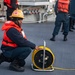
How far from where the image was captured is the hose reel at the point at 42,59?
446cm

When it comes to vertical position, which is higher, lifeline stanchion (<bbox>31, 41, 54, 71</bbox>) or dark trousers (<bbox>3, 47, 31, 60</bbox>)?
dark trousers (<bbox>3, 47, 31, 60</bbox>)

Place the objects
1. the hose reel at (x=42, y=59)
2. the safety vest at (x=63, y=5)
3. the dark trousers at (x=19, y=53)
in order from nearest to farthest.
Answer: the dark trousers at (x=19, y=53), the hose reel at (x=42, y=59), the safety vest at (x=63, y=5)

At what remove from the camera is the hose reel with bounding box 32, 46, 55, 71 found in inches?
176

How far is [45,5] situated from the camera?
365 inches

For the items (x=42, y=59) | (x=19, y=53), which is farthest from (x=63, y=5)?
(x=19, y=53)

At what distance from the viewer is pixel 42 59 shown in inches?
177

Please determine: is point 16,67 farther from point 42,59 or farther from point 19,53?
point 42,59

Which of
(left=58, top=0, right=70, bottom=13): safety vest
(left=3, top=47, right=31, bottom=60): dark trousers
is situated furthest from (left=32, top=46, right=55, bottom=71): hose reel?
(left=58, top=0, right=70, bottom=13): safety vest

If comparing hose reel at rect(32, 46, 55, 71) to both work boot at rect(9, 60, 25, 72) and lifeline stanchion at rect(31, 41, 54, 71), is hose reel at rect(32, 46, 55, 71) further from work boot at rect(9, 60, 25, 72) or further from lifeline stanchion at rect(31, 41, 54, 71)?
work boot at rect(9, 60, 25, 72)

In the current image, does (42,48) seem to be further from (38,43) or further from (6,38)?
(38,43)

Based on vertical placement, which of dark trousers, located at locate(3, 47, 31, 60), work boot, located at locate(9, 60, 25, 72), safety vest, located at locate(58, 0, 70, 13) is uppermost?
safety vest, located at locate(58, 0, 70, 13)

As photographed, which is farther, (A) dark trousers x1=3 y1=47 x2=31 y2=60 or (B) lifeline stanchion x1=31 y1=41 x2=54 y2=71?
(B) lifeline stanchion x1=31 y1=41 x2=54 y2=71

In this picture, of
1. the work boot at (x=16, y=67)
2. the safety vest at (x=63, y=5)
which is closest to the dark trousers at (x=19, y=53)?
the work boot at (x=16, y=67)

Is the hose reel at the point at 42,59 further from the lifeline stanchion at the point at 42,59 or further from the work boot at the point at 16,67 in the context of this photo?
the work boot at the point at 16,67
